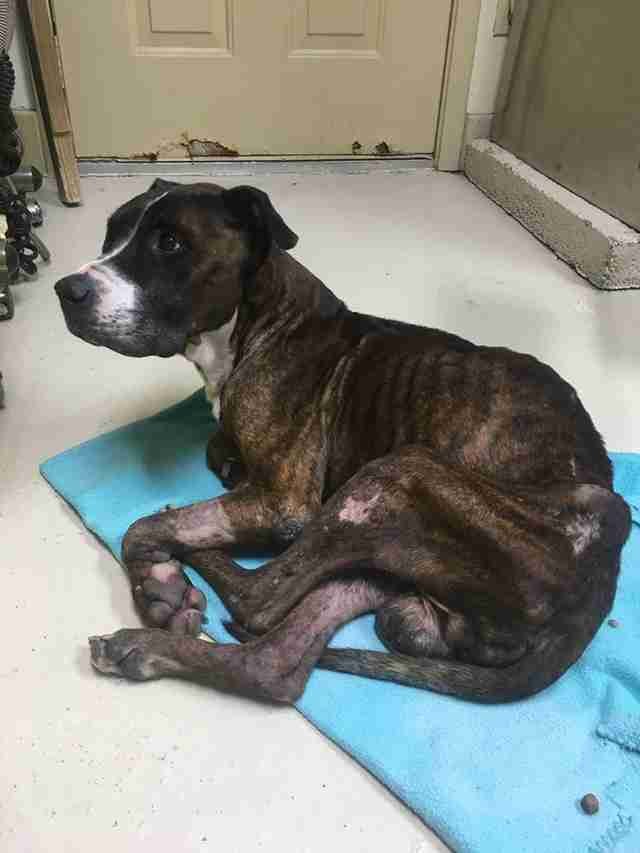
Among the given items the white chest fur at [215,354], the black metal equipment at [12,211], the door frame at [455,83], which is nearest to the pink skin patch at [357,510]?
the white chest fur at [215,354]

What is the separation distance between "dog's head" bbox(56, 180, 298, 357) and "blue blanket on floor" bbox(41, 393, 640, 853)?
639 millimetres

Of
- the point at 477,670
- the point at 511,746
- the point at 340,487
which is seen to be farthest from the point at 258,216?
the point at 511,746

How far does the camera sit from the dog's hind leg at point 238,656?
1634mm

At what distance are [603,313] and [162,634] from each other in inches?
101

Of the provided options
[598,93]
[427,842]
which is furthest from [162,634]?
[598,93]

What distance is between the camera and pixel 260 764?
1.55 metres

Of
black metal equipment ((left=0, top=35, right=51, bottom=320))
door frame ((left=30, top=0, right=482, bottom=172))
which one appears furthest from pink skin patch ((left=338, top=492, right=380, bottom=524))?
door frame ((left=30, top=0, right=482, bottom=172))

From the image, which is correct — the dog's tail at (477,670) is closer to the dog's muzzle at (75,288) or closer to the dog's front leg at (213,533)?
the dog's front leg at (213,533)

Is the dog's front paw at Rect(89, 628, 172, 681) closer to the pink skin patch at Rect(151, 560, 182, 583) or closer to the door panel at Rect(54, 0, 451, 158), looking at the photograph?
the pink skin patch at Rect(151, 560, 182, 583)

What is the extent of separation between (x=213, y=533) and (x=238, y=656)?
0.39 meters

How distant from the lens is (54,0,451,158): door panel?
4.45m

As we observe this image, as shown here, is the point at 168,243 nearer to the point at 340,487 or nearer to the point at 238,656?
the point at 340,487

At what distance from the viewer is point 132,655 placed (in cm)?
168

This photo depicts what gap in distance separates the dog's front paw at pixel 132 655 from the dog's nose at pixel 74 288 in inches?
30.0
